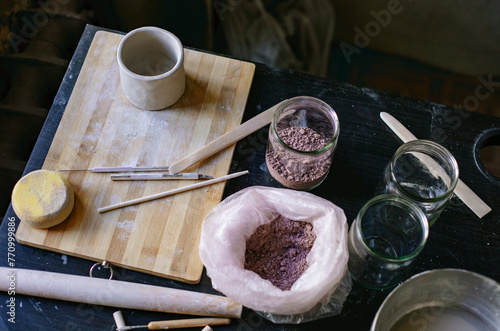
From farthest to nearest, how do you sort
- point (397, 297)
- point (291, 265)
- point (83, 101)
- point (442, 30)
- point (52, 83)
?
point (442, 30) → point (52, 83) → point (83, 101) → point (291, 265) → point (397, 297)

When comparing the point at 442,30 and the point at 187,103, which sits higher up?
the point at 187,103

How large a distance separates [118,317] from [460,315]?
21.8 inches

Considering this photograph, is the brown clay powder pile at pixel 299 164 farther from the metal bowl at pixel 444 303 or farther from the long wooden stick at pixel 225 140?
the metal bowl at pixel 444 303

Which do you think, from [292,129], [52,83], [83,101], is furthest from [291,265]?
[52,83]

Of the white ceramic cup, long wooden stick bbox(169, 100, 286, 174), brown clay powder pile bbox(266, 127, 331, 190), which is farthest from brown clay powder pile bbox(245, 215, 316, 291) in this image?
the white ceramic cup

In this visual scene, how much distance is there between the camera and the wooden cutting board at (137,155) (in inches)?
33.6

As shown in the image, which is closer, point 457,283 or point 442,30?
point 457,283

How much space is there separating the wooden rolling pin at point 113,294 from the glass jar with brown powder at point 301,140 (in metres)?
0.25

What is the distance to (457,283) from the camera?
753mm

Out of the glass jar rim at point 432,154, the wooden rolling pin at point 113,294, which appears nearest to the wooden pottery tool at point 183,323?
the wooden rolling pin at point 113,294

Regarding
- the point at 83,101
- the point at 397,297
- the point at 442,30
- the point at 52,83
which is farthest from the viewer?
the point at 442,30

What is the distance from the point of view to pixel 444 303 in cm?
79

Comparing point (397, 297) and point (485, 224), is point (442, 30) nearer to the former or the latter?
point (485, 224)

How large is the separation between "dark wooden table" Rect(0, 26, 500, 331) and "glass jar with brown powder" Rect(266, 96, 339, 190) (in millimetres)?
41
